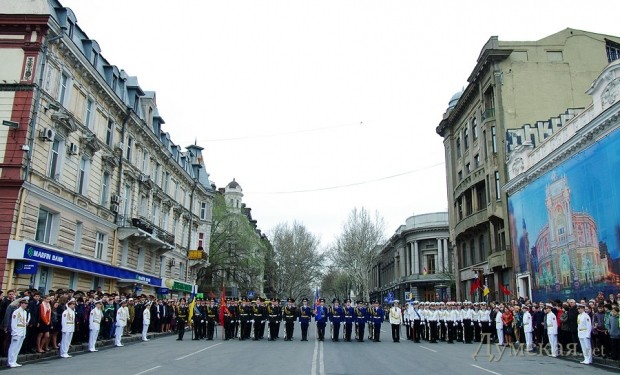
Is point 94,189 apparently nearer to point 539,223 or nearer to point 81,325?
point 81,325

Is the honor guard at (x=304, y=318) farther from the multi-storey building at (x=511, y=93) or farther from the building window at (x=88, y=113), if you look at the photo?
the multi-storey building at (x=511, y=93)

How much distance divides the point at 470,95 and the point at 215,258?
32.0 m

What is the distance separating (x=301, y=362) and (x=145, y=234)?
72.5 ft

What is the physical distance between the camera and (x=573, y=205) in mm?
25250

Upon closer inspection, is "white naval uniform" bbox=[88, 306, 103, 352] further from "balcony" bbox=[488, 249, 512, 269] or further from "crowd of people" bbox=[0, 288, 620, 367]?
"balcony" bbox=[488, 249, 512, 269]

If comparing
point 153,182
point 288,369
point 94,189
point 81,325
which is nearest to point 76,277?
point 94,189

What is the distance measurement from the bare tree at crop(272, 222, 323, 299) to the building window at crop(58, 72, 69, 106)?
5714 centimetres

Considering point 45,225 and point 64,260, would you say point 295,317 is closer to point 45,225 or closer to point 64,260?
point 64,260

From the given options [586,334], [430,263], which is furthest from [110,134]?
[430,263]

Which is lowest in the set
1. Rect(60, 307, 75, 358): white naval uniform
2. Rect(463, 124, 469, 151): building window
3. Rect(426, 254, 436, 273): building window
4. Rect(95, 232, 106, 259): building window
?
Rect(60, 307, 75, 358): white naval uniform

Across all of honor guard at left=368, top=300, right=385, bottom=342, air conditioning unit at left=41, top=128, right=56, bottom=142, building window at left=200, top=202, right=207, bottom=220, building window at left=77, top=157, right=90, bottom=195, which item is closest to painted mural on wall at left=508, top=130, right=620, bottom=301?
honor guard at left=368, top=300, right=385, bottom=342

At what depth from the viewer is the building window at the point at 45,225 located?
22906 mm

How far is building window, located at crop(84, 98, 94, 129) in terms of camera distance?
27.1 m

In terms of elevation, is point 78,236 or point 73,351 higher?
point 78,236
